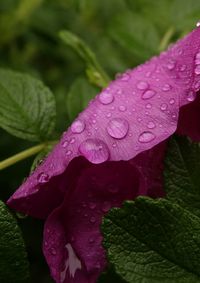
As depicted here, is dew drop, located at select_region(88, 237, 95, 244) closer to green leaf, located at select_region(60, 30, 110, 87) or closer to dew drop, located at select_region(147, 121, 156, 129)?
dew drop, located at select_region(147, 121, 156, 129)

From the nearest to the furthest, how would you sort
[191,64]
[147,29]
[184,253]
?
[184,253] → [191,64] → [147,29]

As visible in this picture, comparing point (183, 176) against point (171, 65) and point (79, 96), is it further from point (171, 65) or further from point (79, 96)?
point (79, 96)

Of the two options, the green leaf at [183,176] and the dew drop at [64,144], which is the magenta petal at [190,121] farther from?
the dew drop at [64,144]

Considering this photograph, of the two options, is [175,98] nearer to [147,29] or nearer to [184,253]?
[184,253]

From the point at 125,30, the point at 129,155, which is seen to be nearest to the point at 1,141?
the point at 125,30

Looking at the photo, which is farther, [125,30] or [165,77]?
[125,30]

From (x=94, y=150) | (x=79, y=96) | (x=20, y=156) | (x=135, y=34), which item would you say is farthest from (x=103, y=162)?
(x=135, y=34)
